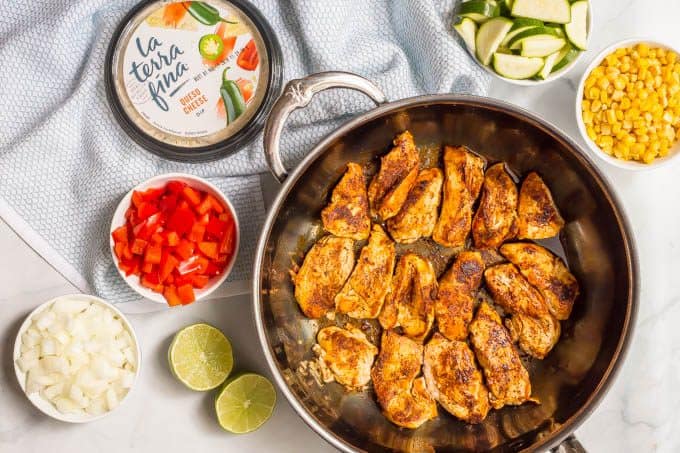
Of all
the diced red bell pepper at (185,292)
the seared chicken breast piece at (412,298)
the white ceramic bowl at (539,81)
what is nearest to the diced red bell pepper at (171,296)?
the diced red bell pepper at (185,292)

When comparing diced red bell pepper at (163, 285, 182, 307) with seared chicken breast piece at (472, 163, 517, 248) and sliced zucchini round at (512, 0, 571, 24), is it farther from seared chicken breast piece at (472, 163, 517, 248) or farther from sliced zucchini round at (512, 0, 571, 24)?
sliced zucchini round at (512, 0, 571, 24)

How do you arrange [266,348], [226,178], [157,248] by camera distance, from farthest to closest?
[226,178] < [157,248] < [266,348]

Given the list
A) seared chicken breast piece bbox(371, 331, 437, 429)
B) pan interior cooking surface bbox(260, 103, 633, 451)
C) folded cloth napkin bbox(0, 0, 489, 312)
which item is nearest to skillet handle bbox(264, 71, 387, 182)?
pan interior cooking surface bbox(260, 103, 633, 451)

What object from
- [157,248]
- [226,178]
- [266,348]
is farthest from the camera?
[226,178]

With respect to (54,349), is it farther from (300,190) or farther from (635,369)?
(635,369)

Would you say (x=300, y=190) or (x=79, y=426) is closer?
(x=300, y=190)

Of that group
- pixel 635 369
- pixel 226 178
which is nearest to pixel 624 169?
pixel 635 369

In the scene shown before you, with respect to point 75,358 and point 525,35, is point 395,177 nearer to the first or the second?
point 525,35
